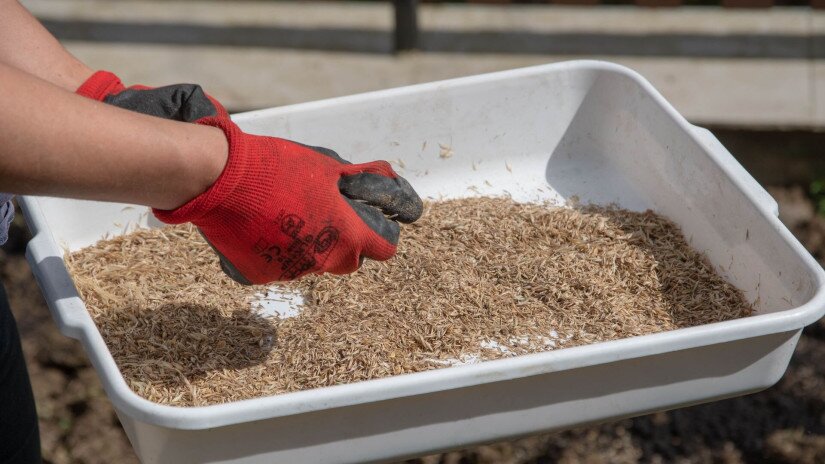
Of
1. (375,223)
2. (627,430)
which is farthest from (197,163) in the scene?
(627,430)

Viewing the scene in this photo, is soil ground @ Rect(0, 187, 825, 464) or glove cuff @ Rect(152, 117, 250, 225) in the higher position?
glove cuff @ Rect(152, 117, 250, 225)

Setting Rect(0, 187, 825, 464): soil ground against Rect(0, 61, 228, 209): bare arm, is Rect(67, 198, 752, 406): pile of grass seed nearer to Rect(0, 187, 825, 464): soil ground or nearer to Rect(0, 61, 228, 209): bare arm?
Rect(0, 61, 228, 209): bare arm

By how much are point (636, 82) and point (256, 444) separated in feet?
3.24

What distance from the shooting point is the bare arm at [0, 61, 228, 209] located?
0.98 meters

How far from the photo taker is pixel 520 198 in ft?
6.07

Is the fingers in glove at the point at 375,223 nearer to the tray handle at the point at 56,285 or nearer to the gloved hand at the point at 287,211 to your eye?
the gloved hand at the point at 287,211

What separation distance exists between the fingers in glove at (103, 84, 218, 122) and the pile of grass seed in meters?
0.34

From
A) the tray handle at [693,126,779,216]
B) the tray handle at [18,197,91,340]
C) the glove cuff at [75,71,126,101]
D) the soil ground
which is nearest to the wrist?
the tray handle at [18,197,91,340]

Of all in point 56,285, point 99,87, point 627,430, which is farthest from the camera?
point 627,430

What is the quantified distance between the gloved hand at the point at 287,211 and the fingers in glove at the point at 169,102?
0.16 meters

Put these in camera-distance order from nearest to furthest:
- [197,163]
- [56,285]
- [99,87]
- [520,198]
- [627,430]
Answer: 1. [197,163]
2. [56,285]
3. [99,87]
4. [520,198]
5. [627,430]

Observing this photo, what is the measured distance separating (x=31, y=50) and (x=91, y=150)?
1.50 ft

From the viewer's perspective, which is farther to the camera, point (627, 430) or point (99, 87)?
point (627, 430)

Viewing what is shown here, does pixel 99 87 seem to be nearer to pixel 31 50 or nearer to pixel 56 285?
pixel 31 50
